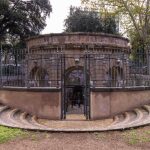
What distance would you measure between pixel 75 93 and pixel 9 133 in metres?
8.04

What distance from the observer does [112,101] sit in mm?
13938

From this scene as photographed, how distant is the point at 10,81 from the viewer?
51.9 ft

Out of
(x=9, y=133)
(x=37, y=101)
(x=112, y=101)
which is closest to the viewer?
(x=9, y=133)

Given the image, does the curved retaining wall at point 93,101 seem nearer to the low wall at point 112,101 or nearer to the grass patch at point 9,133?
the low wall at point 112,101

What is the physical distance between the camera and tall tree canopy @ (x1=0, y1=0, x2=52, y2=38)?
1447 inches

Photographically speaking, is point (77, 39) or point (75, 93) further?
point (77, 39)

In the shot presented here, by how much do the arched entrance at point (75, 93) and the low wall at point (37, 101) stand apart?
1.78m

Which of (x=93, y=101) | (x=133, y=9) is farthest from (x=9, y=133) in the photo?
(x=133, y=9)

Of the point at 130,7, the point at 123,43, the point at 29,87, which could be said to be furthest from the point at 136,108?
the point at 130,7

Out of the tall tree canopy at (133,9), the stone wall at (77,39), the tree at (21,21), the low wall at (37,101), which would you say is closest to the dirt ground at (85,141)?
the low wall at (37,101)

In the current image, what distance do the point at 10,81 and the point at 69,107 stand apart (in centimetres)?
314

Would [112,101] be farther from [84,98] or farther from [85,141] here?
[85,141]

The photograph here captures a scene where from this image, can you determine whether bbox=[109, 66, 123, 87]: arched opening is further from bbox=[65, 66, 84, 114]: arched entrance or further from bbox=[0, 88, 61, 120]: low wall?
bbox=[0, 88, 61, 120]: low wall

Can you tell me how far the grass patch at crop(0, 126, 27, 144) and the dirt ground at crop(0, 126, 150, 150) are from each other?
21cm
